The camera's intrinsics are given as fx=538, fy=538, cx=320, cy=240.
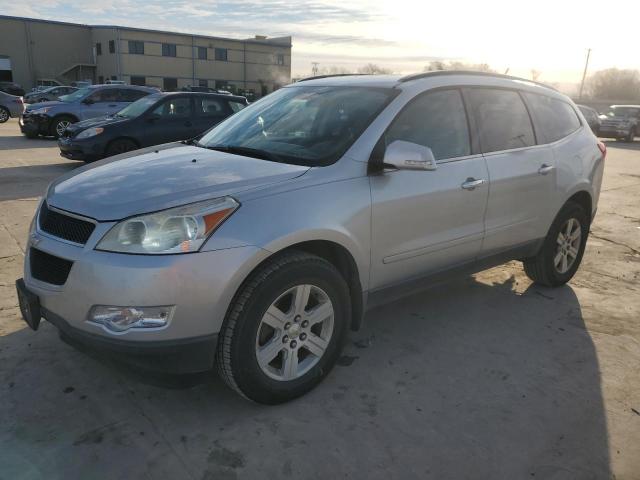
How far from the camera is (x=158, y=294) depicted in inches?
93.5

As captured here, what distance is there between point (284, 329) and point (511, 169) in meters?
2.19

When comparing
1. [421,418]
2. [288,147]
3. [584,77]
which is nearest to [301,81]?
[288,147]

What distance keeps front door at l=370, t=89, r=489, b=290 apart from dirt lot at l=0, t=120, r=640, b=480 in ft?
2.02

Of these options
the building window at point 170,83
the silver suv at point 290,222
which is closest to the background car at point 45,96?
the building window at point 170,83

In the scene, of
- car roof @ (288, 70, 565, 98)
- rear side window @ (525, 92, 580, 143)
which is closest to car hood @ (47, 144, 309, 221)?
car roof @ (288, 70, 565, 98)

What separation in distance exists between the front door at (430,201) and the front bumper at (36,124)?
1368cm

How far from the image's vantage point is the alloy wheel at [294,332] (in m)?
2.77

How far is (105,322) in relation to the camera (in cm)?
245

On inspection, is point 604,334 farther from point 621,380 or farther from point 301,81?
point 301,81

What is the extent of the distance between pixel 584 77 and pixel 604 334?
7950 centimetres

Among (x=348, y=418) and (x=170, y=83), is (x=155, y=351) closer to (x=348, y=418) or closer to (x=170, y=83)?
(x=348, y=418)

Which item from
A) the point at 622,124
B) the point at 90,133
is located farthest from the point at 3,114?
the point at 622,124

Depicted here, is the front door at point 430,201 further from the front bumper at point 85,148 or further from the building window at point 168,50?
the building window at point 168,50

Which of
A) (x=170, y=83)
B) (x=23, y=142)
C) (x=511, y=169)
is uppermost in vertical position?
(x=511, y=169)
